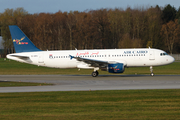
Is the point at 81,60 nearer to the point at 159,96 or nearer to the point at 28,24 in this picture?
the point at 159,96

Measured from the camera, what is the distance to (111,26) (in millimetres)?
108688

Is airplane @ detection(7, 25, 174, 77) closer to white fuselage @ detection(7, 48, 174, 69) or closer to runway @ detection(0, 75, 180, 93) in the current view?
white fuselage @ detection(7, 48, 174, 69)

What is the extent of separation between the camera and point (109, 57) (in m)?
34.8

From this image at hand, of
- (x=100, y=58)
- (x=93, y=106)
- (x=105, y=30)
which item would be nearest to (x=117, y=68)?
(x=100, y=58)

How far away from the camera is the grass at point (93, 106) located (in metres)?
12.2

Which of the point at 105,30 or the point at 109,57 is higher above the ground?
the point at 105,30

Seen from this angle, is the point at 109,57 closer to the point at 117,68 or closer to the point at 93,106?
the point at 117,68

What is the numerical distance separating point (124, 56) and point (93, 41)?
207 ft

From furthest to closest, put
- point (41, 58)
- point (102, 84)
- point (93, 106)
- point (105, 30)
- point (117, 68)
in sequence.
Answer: point (105, 30), point (41, 58), point (117, 68), point (102, 84), point (93, 106)

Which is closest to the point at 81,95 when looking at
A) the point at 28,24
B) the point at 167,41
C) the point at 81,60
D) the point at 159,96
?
the point at 159,96

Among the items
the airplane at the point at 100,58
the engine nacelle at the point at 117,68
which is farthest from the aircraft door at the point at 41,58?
the engine nacelle at the point at 117,68

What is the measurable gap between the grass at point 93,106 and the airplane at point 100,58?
624 inches

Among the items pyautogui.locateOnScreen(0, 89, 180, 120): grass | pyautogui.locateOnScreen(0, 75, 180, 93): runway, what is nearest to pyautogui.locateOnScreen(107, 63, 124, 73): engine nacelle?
pyautogui.locateOnScreen(0, 75, 180, 93): runway

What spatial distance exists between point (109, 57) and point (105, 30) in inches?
2689
